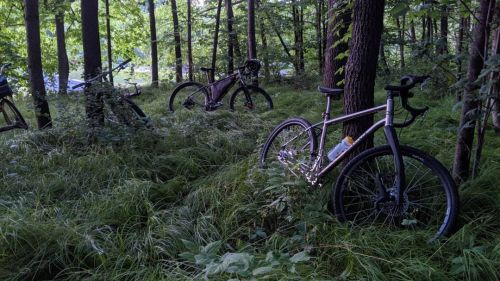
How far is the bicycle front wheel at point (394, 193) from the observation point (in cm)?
267

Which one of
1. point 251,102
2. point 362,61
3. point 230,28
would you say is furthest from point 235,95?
point 230,28

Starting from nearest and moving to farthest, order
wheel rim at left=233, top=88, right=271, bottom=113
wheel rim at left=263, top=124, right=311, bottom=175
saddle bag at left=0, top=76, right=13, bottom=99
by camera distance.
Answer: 1. wheel rim at left=263, top=124, right=311, bottom=175
2. saddle bag at left=0, top=76, right=13, bottom=99
3. wheel rim at left=233, top=88, right=271, bottom=113

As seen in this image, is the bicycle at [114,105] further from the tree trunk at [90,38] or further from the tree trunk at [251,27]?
the tree trunk at [251,27]

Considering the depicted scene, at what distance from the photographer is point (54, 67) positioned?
17.5m

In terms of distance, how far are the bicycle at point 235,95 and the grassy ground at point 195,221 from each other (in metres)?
2.43

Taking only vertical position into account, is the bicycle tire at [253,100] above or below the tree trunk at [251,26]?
below

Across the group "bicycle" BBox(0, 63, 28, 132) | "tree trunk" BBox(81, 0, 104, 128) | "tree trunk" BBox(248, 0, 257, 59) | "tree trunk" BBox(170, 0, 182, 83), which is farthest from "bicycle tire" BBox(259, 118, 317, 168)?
"tree trunk" BBox(170, 0, 182, 83)

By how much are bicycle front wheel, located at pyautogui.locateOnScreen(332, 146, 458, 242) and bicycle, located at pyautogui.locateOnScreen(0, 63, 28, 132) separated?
478 cm

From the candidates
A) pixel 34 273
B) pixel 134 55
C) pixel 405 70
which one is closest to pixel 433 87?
pixel 405 70

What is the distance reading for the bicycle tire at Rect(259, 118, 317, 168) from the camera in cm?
372

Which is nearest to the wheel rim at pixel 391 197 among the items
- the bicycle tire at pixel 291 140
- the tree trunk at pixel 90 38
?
the bicycle tire at pixel 291 140

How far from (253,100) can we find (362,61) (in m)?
4.34

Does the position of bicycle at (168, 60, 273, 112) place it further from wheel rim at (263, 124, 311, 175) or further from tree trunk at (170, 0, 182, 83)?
tree trunk at (170, 0, 182, 83)

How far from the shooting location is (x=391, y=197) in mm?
2828
